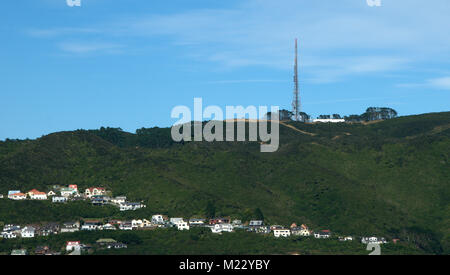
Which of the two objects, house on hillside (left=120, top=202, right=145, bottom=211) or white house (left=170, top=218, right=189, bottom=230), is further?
house on hillside (left=120, top=202, right=145, bottom=211)

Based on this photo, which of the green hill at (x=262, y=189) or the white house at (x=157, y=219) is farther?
the green hill at (x=262, y=189)

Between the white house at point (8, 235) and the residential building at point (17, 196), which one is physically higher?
the residential building at point (17, 196)

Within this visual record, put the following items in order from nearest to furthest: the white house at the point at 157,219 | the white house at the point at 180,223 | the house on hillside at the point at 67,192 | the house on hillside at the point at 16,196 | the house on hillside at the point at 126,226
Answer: the house on hillside at the point at 126,226 < the white house at the point at 180,223 < the white house at the point at 157,219 < the house on hillside at the point at 16,196 < the house on hillside at the point at 67,192

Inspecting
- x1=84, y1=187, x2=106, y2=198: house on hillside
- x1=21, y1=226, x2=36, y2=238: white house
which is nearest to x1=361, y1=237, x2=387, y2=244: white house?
x1=84, y1=187, x2=106, y2=198: house on hillside

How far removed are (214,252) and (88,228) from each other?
2655 centimetres

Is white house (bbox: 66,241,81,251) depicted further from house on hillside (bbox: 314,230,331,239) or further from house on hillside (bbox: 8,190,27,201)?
house on hillside (bbox: 314,230,331,239)

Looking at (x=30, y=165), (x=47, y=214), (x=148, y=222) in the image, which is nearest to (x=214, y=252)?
(x=148, y=222)

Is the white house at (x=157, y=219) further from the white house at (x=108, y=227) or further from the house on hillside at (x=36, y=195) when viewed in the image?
the house on hillside at (x=36, y=195)

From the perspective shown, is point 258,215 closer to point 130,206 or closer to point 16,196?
point 130,206

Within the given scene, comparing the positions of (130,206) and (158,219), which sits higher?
(130,206)

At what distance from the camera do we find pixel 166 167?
187500mm

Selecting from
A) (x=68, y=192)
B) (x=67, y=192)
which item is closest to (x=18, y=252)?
(x=67, y=192)

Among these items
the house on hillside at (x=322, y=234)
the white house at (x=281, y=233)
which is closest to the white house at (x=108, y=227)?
the white house at (x=281, y=233)
